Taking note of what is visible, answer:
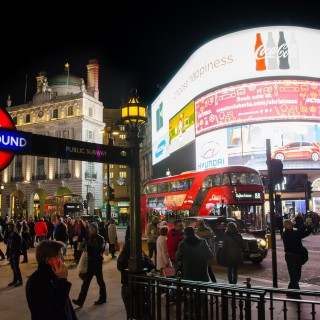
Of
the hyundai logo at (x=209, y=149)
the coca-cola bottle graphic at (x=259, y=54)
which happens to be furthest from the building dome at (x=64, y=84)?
the coca-cola bottle graphic at (x=259, y=54)

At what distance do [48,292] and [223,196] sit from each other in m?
16.4

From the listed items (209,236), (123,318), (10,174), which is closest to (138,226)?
(123,318)

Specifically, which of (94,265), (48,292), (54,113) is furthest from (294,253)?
(54,113)

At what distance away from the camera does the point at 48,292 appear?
3648mm

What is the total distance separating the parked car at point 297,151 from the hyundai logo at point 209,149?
5137 mm

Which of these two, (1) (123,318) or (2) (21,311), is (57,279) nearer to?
(1) (123,318)

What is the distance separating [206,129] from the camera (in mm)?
38312

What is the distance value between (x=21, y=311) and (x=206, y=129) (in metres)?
31.4

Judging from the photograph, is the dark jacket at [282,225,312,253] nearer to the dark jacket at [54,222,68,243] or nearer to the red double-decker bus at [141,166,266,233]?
the red double-decker bus at [141,166,266,233]

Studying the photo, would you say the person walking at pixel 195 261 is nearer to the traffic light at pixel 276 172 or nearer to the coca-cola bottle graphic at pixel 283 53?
the traffic light at pixel 276 172

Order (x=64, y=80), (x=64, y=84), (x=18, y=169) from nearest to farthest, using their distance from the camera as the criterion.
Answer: (x=18, y=169), (x=64, y=84), (x=64, y=80)

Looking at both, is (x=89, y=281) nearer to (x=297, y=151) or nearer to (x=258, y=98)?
(x=297, y=151)

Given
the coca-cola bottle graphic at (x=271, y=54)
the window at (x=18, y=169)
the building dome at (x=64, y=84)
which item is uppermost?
the building dome at (x=64, y=84)

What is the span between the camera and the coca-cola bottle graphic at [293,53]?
36.0m
